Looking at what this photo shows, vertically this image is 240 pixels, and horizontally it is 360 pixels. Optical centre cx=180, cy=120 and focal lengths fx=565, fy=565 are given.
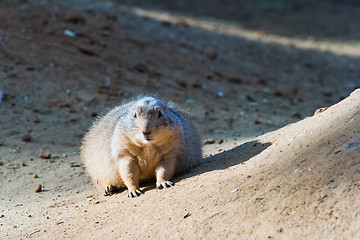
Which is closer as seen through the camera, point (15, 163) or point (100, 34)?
point (15, 163)

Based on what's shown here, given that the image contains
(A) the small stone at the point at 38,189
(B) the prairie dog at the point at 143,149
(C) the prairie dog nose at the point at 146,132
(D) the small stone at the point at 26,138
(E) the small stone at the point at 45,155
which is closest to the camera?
(C) the prairie dog nose at the point at 146,132

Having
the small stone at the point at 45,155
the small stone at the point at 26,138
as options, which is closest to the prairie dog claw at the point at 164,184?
the small stone at the point at 45,155

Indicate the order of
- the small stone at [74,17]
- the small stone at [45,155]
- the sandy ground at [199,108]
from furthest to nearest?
1. the small stone at [74,17]
2. the small stone at [45,155]
3. the sandy ground at [199,108]

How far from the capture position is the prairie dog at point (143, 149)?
4375 millimetres

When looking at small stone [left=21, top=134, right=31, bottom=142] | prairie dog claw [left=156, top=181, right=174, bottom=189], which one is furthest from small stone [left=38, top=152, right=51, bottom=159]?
prairie dog claw [left=156, top=181, right=174, bottom=189]

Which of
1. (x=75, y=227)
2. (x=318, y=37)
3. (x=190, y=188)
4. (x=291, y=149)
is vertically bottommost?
(x=318, y=37)

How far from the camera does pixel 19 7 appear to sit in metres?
9.93

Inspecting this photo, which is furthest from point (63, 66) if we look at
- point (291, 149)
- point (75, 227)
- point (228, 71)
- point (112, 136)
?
point (291, 149)

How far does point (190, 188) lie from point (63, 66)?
16.4 feet

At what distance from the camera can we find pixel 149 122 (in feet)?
14.1

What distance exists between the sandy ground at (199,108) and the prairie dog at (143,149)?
0.47ft

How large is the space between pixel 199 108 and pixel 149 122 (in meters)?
4.08

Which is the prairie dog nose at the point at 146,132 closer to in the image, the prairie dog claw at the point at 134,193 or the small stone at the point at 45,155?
the prairie dog claw at the point at 134,193

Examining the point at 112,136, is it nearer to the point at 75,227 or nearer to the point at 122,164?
the point at 122,164
